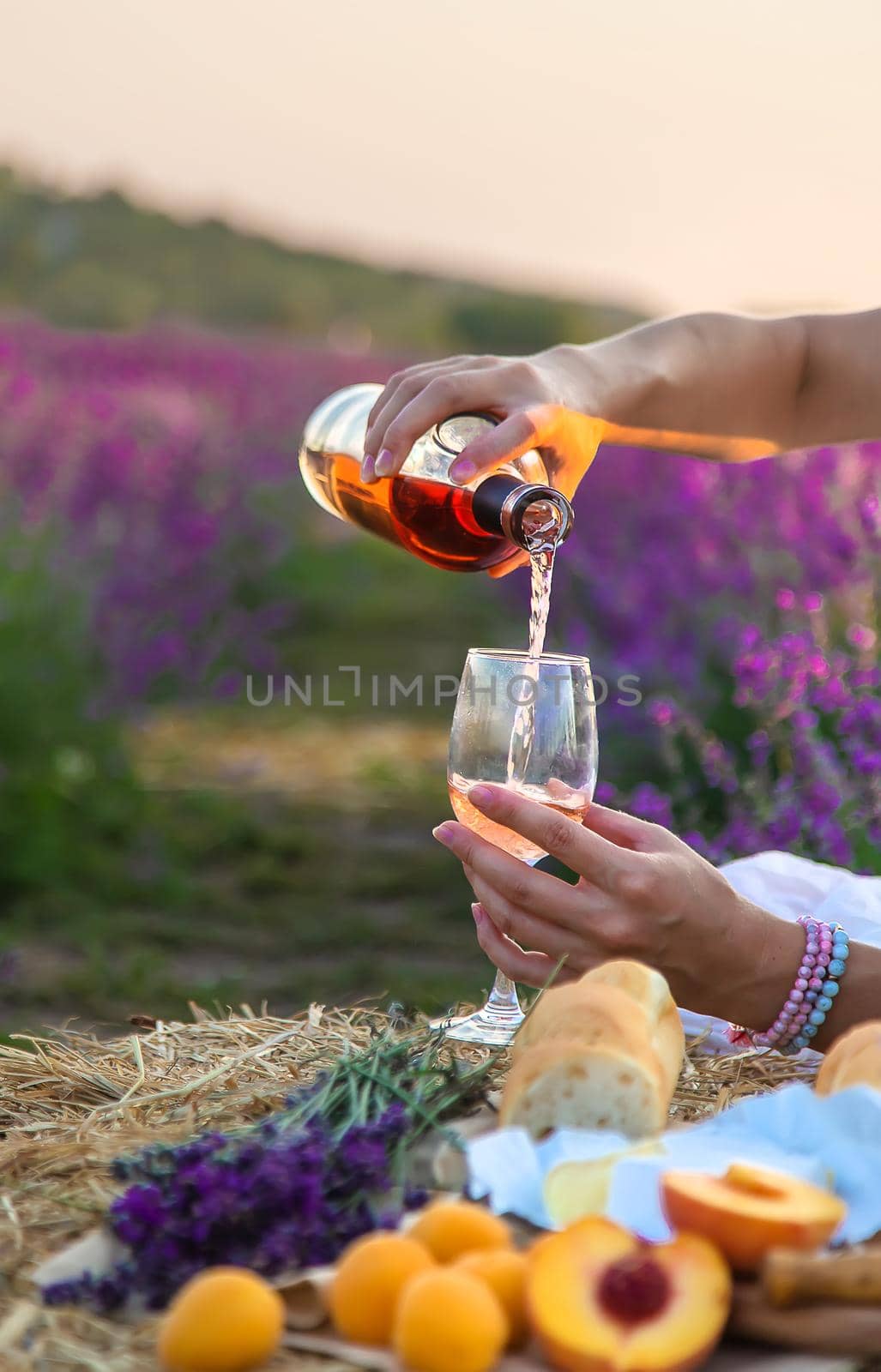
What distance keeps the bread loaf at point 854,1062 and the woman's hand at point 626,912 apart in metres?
0.27

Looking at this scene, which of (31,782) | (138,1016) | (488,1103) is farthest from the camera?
(31,782)

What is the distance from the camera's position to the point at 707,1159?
4.04 feet

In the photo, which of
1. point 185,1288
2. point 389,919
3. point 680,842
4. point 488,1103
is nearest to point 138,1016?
point 488,1103

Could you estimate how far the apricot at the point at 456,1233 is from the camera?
1.15 metres

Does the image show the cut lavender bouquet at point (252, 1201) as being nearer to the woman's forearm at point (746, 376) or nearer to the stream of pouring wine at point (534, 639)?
the stream of pouring wine at point (534, 639)

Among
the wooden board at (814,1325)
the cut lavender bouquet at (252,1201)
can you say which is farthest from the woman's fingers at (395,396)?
the wooden board at (814,1325)

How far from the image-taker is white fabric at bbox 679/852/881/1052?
2.06m

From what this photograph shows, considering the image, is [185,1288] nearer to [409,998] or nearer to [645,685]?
[409,998]

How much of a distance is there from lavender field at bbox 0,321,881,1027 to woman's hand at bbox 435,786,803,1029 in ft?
3.39

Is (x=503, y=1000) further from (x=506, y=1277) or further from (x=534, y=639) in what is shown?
(x=506, y=1277)

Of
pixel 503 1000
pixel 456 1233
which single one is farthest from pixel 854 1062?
pixel 503 1000

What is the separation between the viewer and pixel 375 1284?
109 centimetres

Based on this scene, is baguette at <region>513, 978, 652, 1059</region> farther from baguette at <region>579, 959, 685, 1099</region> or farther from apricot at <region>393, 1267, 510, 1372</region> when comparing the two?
apricot at <region>393, 1267, 510, 1372</region>

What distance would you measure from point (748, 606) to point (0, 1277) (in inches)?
134
